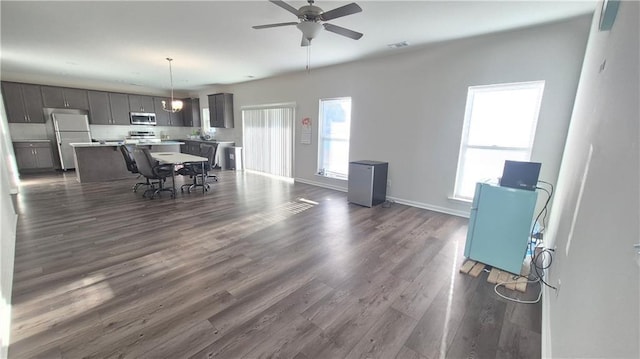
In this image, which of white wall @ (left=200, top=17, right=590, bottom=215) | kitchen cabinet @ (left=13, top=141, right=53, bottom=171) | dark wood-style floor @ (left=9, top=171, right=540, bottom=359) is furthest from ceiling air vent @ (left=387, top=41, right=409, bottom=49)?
kitchen cabinet @ (left=13, top=141, right=53, bottom=171)

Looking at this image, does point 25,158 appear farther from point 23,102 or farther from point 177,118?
point 177,118

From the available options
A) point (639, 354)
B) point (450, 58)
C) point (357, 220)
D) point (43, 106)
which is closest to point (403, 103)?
point (450, 58)

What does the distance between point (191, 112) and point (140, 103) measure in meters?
1.56

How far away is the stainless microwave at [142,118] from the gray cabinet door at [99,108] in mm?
622

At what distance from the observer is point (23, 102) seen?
6859 millimetres

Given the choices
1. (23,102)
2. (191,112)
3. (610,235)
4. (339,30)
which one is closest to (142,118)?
(191,112)

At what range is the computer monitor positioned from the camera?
7.54 feet

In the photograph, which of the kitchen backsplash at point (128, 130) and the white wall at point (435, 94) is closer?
the white wall at point (435, 94)

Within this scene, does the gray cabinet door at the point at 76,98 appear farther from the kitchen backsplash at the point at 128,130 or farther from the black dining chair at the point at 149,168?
the black dining chair at the point at 149,168

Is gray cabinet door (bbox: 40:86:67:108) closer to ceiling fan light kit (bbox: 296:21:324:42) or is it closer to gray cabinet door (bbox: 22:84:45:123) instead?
gray cabinet door (bbox: 22:84:45:123)

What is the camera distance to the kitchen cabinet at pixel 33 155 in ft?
22.2

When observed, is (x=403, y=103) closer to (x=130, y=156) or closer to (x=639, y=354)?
(x=639, y=354)

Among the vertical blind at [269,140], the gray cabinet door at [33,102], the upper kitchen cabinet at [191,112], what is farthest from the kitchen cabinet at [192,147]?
the gray cabinet door at [33,102]

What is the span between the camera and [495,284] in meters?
2.27
